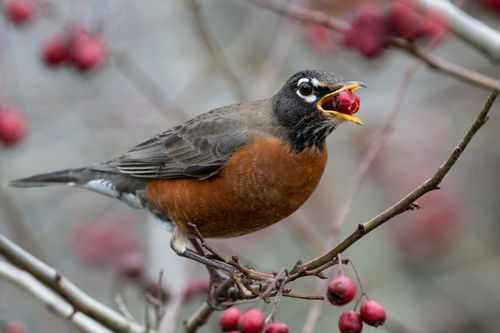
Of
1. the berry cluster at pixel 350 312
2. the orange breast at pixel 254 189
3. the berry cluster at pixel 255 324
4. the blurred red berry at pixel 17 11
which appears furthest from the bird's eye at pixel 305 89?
the blurred red berry at pixel 17 11

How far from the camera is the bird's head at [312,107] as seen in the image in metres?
2.60

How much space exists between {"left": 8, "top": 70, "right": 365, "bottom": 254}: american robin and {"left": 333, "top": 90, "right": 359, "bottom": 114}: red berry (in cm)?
3

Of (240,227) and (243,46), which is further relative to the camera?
(243,46)

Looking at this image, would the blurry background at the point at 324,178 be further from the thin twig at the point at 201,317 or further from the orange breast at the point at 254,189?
the thin twig at the point at 201,317

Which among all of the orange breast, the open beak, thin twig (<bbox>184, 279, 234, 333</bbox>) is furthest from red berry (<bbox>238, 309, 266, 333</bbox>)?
the orange breast

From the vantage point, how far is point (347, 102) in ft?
8.39

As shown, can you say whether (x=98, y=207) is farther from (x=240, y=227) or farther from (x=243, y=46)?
(x=240, y=227)

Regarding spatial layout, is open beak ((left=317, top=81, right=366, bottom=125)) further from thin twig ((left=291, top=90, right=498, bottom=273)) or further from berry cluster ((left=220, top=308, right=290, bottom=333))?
berry cluster ((left=220, top=308, right=290, bottom=333))

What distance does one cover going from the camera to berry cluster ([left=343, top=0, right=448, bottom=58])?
3.14 metres

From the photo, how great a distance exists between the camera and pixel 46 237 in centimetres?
621

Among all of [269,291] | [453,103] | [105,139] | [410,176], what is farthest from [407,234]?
[269,291]

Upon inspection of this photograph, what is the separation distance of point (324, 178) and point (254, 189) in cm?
330

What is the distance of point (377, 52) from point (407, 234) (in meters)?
2.50

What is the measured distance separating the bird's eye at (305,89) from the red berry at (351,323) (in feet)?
4.26
